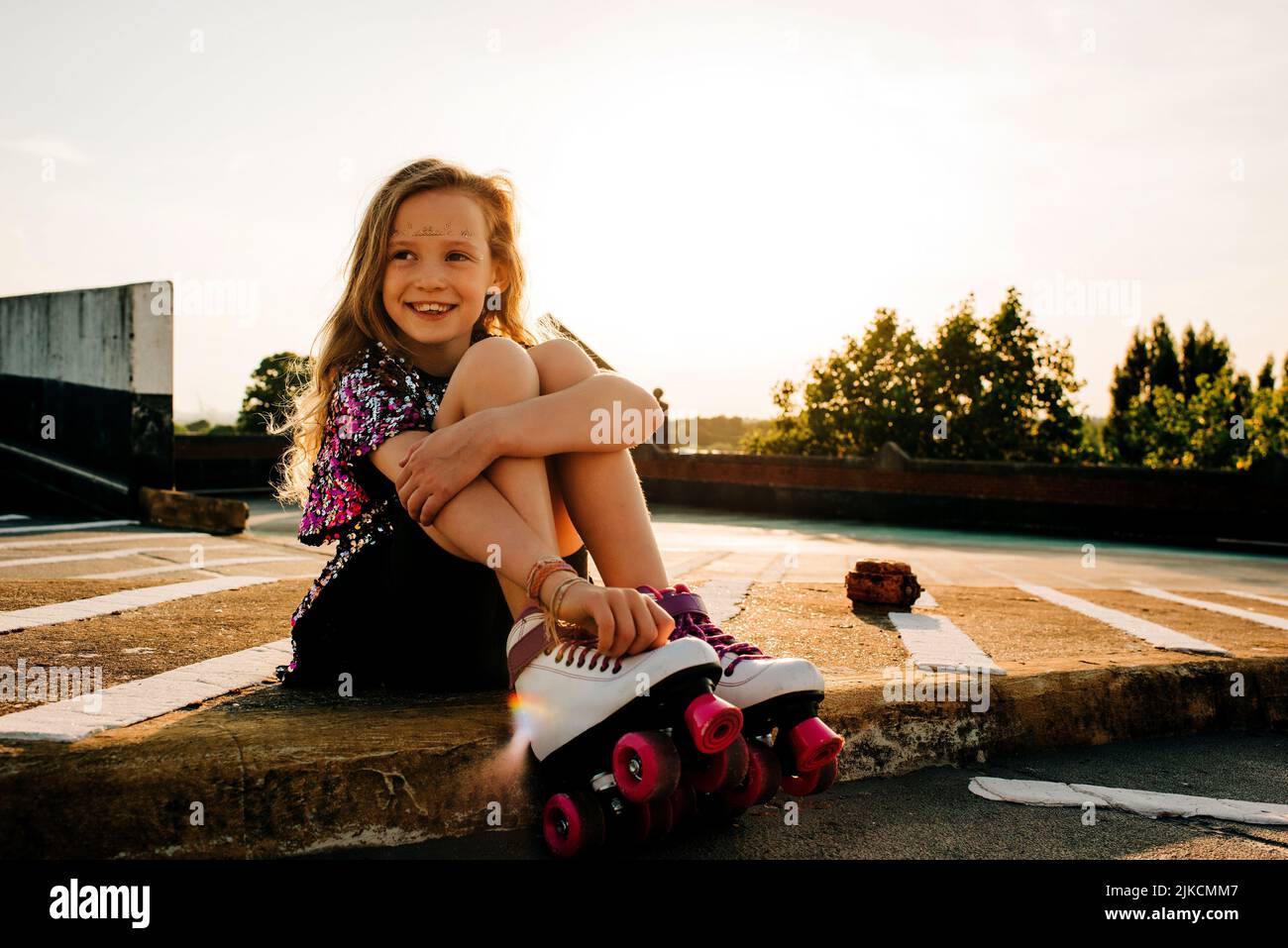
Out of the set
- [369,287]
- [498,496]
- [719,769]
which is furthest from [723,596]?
[719,769]

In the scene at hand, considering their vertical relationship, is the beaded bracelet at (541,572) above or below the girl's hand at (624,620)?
above

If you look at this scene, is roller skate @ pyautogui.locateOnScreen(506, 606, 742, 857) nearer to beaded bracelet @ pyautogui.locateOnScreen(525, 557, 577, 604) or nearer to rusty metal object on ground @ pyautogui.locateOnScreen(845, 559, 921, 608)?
beaded bracelet @ pyautogui.locateOnScreen(525, 557, 577, 604)

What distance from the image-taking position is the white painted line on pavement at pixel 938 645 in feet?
8.41

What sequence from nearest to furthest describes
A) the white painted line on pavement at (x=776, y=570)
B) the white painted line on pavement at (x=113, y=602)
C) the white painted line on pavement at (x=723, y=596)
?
the white painted line on pavement at (x=113, y=602)
the white painted line on pavement at (x=723, y=596)
the white painted line on pavement at (x=776, y=570)

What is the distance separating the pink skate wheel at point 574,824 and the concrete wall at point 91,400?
9.14 metres

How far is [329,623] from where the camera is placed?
85.2 inches

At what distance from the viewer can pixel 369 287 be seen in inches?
92.7

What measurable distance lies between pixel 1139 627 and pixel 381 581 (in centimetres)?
295

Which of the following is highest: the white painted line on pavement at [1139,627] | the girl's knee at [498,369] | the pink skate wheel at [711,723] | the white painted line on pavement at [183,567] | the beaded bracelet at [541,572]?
the girl's knee at [498,369]

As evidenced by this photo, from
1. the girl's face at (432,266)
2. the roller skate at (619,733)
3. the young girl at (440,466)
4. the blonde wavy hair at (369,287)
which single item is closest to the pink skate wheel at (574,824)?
the roller skate at (619,733)

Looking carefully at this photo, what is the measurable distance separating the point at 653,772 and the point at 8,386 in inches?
456

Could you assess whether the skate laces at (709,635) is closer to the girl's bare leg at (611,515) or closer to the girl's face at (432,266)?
the girl's bare leg at (611,515)

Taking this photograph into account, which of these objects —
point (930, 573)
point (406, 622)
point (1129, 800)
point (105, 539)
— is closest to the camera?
point (1129, 800)

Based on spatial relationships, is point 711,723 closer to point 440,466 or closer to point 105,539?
point 440,466
